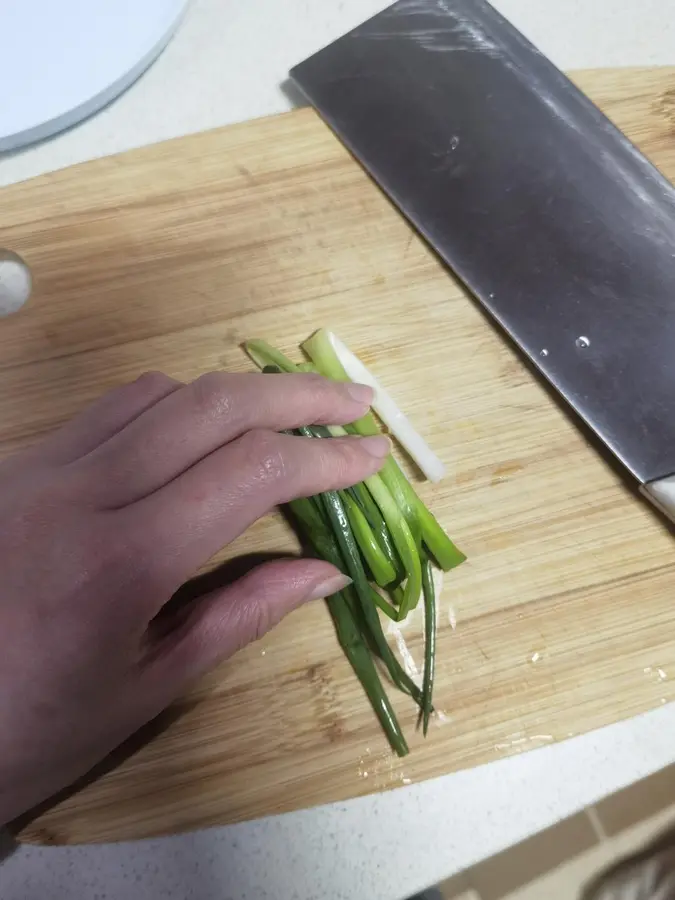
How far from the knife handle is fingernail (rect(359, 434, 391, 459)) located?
0.44 meters

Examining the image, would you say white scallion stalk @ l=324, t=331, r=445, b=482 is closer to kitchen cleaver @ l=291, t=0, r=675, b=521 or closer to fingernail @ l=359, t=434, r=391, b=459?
fingernail @ l=359, t=434, r=391, b=459

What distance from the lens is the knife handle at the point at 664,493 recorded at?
111cm

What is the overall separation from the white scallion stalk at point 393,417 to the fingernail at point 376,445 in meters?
0.08

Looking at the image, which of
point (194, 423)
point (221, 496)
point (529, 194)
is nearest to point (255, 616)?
point (221, 496)

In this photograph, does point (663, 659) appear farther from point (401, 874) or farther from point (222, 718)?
point (222, 718)

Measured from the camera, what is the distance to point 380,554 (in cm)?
111

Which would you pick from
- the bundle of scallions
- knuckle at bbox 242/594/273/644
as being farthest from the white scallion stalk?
knuckle at bbox 242/594/273/644

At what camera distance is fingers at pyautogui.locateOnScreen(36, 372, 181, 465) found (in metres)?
1.03

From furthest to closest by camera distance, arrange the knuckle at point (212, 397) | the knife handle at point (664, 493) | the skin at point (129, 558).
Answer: the knife handle at point (664, 493) < the knuckle at point (212, 397) < the skin at point (129, 558)

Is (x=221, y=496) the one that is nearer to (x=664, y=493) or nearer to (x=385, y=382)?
(x=385, y=382)

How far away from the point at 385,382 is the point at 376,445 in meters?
0.19

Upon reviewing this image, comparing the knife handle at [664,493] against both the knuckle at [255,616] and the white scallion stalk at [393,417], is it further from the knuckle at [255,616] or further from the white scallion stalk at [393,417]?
the knuckle at [255,616]

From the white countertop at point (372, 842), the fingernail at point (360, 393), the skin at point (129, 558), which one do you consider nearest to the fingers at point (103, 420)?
the skin at point (129, 558)

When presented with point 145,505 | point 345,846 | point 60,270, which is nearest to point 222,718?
point 345,846
